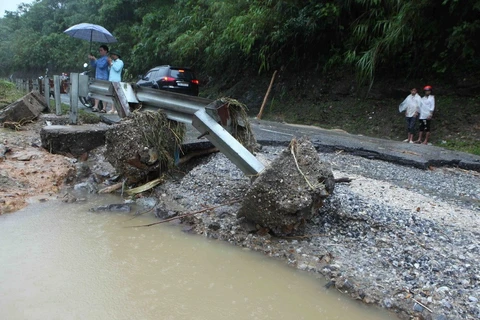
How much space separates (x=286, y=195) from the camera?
3283 millimetres

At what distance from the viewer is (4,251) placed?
322 cm

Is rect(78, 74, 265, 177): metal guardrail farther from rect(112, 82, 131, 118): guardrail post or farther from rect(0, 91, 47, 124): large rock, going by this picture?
rect(0, 91, 47, 124): large rock

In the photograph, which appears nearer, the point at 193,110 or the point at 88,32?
the point at 193,110

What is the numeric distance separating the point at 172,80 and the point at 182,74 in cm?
48

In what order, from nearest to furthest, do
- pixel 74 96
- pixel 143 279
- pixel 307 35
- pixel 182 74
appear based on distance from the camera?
pixel 143 279 < pixel 74 96 < pixel 182 74 < pixel 307 35

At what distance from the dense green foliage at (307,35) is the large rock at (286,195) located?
8.31m

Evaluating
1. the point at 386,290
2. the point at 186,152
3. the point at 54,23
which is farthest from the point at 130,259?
the point at 54,23

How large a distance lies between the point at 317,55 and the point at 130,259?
12.6 m

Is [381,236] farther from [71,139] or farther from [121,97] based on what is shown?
[71,139]

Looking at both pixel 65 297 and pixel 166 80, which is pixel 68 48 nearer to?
pixel 166 80

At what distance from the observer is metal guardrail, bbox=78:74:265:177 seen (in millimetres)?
3730

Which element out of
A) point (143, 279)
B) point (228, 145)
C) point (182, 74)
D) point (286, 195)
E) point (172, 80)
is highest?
point (182, 74)

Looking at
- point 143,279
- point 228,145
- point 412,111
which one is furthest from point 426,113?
point 143,279

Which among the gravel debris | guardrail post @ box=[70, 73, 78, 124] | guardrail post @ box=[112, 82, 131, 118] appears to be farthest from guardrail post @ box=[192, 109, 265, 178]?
guardrail post @ box=[70, 73, 78, 124]
